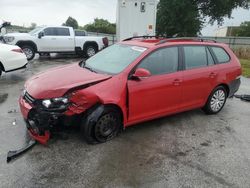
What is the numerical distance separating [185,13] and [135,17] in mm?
13085

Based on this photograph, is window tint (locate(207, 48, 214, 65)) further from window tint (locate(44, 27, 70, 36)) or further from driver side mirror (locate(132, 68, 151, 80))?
window tint (locate(44, 27, 70, 36))

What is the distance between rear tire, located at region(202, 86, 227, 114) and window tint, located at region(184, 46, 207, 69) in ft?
2.37

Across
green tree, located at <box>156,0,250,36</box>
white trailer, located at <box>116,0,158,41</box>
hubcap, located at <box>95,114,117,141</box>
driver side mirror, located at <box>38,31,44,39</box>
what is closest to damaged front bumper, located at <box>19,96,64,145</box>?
hubcap, located at <box>95,114,117,141</box>

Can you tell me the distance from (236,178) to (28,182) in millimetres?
2693

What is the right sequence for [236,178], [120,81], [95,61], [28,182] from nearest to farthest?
[28,182], [236,178], [120,81], [95,61]

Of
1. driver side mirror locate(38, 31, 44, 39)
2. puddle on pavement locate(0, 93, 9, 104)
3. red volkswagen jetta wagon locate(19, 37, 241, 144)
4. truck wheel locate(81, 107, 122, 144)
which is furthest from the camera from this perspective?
driver side mirror locate(38, 31, 44, 39)

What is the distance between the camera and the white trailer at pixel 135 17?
1308cm

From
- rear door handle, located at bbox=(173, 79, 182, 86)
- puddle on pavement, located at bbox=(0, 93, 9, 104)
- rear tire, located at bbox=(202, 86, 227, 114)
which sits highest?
rear door handle, located at bbox=(173, 79, 182, 86)

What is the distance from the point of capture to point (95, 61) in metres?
5.38

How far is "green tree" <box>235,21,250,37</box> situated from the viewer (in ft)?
164

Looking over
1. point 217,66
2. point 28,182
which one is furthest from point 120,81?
point 217,66

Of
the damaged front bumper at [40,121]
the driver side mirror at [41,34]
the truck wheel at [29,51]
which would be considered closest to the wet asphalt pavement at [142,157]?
the damaged front bumper at [40,121]

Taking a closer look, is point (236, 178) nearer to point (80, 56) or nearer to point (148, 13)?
point (148, 13)

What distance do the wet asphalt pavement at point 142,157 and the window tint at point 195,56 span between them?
116 centimetres
